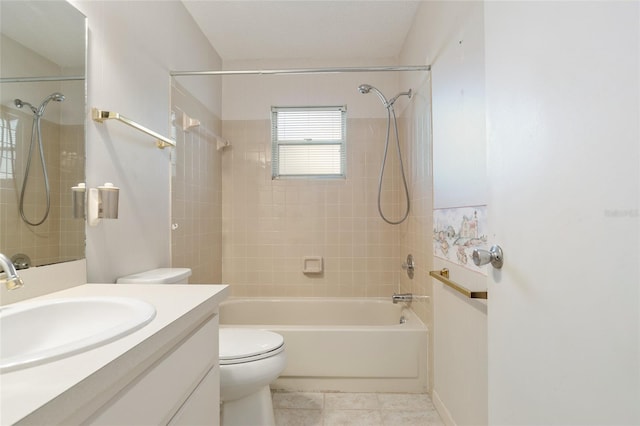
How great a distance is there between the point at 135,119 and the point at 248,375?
131 centimetres

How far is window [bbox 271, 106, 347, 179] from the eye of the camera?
9.36 feet

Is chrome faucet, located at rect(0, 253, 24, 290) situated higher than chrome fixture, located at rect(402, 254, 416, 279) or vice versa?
chrome faucet, located at rect(0, 253, 24, 290)

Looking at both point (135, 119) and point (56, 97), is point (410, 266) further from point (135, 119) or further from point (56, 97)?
point (56, 97)

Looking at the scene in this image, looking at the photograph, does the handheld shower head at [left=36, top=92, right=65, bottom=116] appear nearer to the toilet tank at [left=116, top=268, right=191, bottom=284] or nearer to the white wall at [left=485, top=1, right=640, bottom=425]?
the toilet tank at [left=116, top=268, right=191, bottom=284]

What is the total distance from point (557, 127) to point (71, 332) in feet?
3.92

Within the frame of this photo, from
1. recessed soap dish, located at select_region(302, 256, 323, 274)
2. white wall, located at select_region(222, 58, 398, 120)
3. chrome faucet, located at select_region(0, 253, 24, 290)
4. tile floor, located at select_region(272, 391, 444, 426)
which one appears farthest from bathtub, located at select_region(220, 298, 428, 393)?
white wall, located at select_region(222, 58, 398, 120)

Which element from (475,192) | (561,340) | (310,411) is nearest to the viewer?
(561,340)

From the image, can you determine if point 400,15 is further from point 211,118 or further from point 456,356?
point 456,356

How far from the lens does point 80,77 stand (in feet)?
3.88

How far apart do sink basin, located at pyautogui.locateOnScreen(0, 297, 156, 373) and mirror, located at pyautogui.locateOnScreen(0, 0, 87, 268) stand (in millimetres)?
250

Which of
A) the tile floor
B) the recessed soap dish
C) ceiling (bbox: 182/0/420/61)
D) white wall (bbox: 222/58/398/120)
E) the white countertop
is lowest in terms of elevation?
the tile floor

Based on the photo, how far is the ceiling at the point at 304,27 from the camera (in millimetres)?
2115

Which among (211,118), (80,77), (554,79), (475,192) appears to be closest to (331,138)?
(211,118)

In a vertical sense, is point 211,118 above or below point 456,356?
above
